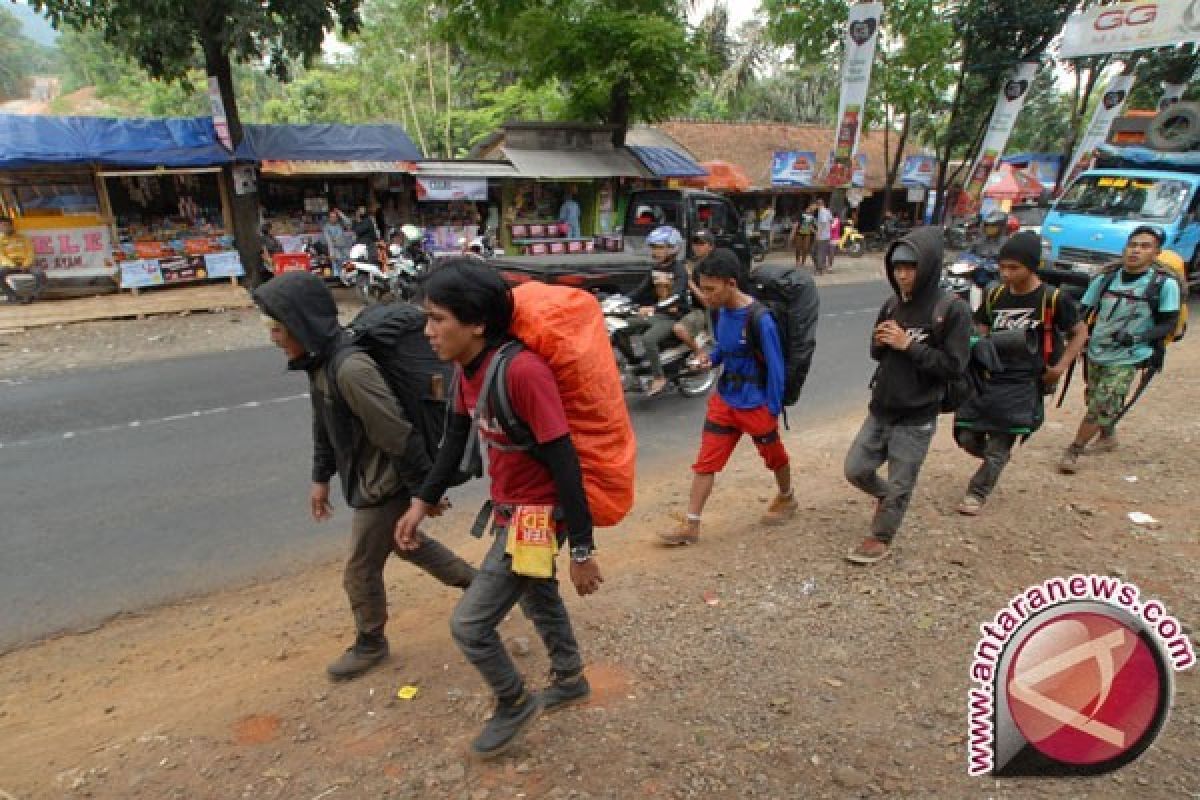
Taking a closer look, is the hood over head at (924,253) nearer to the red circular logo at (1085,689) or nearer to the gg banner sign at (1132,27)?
the red circular logo at (1085,689)

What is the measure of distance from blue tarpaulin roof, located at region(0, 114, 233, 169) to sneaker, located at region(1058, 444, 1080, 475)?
1321 centimetres

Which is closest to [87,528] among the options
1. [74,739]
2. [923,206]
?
[74,739]

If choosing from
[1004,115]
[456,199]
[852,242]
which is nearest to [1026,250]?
[456,199]

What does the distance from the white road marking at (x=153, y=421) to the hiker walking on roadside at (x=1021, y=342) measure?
5.99 m

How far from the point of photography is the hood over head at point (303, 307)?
2424 millimetres

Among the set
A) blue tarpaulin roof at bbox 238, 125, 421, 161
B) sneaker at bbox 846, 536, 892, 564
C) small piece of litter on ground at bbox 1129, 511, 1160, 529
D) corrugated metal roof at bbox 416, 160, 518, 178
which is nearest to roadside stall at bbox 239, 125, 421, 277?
blue tarpaulin roof at bbox 238, 125, 421, 161

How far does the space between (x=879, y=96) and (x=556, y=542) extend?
2313cm

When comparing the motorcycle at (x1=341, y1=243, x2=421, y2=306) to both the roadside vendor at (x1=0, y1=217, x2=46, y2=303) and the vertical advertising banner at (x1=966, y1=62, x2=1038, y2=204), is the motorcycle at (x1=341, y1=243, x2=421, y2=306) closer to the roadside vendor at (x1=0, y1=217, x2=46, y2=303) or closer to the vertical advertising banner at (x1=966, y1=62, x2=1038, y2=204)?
the roadside vendor at (x1=0, y1=217, x2=46, y2=303)

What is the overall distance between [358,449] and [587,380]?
1.07 metres

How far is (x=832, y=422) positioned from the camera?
21.7 feet

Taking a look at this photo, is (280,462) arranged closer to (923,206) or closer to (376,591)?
→ (376,591)

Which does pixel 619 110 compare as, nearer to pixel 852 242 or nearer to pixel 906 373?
pixel 852 242

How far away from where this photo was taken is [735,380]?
3.86m

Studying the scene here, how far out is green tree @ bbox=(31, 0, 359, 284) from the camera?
34.7ft
